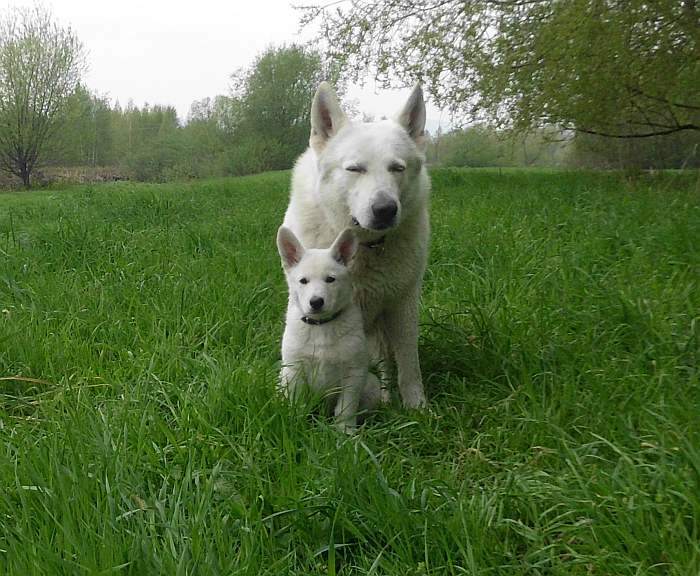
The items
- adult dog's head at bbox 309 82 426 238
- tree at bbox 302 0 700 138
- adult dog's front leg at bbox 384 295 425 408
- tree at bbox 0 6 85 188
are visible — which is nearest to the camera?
adult dog's head at bbox 309 82 426 238

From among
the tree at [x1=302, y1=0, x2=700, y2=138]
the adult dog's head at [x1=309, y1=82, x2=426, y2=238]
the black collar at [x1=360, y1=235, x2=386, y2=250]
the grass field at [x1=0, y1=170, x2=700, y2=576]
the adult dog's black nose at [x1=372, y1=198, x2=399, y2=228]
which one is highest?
the tree at [x1=302, y1=0, x2=700, y2=138]

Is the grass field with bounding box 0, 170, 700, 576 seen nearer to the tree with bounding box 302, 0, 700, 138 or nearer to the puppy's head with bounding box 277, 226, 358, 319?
the puppy's head with bounding box 277, 226, 358, 319

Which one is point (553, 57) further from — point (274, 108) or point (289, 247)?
point (274, 108)

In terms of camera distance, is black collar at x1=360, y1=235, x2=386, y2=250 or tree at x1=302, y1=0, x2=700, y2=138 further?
tree at x1=302, y1=0, x2=700, y2=138

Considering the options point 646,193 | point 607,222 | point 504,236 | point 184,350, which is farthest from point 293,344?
point 646,193

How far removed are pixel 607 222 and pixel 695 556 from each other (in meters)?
4.34

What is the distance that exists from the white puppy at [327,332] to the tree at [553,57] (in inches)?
221

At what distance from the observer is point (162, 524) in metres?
Answer: 1.42

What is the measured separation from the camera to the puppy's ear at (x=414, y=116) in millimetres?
2896

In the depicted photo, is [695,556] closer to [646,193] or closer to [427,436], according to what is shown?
[427,436]

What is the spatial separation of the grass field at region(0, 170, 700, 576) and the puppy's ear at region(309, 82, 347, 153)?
1.08 m

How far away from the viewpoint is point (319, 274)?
98.1 inches

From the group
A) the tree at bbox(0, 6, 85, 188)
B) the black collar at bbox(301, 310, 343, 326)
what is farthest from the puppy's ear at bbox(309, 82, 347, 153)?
the tree at bbox(0, 6, 85, 188)

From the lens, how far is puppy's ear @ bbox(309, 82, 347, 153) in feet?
9.32
